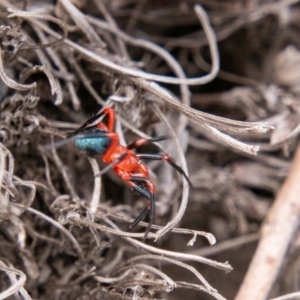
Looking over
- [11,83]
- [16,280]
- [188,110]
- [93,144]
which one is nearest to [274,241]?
[188,110]

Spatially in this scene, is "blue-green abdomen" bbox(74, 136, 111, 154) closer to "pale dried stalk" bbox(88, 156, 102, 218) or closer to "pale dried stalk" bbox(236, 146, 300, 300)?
"pale dried stalk" bbox(88, 156, 102, 218)

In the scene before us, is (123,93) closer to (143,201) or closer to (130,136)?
(130,136)

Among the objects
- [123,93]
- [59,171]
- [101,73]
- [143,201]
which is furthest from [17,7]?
[143,201]

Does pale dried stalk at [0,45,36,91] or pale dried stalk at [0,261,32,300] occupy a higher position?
pale dried stalk at [0,45,36,91]

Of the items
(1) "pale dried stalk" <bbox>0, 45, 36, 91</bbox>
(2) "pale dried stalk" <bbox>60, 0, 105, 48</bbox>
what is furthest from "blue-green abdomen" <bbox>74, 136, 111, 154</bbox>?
(2) "pale dried stalk" <bbox>60, 0, 105, 48</bbox>

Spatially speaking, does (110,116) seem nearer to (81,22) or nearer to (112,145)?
(112,145)

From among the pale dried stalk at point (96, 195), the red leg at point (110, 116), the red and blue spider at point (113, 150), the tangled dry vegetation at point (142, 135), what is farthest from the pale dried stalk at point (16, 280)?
the red leg at point (110, 116)

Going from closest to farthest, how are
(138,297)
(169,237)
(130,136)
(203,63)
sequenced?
(138,297) → (130,136) → (169,237) → (203,63)

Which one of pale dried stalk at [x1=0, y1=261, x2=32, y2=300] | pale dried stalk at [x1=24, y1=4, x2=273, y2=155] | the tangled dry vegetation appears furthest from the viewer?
the tangled dry vegetation
